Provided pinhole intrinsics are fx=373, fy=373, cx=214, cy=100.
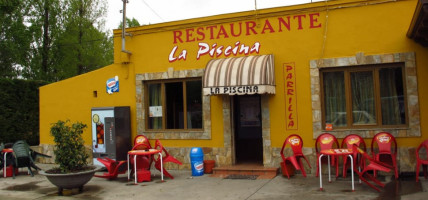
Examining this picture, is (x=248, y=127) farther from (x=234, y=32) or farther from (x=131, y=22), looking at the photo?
(x=131, y=22)

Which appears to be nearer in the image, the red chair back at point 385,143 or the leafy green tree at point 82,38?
the red chair back at point 385,143

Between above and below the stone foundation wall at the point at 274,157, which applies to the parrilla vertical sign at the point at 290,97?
above

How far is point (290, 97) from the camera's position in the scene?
352 inches

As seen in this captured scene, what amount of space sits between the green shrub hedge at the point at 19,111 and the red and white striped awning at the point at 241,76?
27.2ft

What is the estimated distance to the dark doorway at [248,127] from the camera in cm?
1085

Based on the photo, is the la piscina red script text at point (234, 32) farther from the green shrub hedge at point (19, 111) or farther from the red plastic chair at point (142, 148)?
the green shrub hedge at point (19, 111)

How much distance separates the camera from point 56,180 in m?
7.38

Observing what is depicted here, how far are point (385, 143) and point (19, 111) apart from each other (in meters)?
12.2

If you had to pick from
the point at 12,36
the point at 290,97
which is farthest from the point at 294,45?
the point at 12,36

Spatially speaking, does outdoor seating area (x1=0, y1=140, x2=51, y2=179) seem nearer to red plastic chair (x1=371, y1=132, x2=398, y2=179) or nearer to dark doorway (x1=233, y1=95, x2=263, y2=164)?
dark doorway (x1=233, y1=95, x2=263, y2=164)

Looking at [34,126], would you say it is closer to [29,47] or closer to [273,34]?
[29,47]

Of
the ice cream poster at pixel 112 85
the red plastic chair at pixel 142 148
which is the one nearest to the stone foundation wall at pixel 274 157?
the red plastic chair at pixel 142 148

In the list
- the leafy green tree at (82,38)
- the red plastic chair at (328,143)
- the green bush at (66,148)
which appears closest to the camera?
the green bush at (66,148)

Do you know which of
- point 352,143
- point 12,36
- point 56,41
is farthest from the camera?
point 56,41
